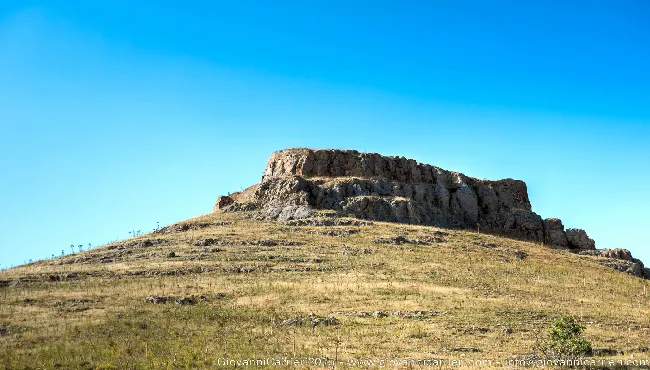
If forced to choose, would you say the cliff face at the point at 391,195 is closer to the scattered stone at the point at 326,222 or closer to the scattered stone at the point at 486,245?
the scattered stone at the point at 326,222

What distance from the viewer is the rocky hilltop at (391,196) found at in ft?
262

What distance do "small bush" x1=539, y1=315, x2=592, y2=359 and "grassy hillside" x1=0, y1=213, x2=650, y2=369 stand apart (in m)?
1.70

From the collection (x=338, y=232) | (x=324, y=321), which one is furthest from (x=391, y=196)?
(x=324, y=321)

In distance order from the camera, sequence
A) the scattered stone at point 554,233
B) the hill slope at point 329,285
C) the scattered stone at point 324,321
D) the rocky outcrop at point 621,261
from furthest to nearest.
→ the scattered stone at point 554,233 → the rocky outcrop at point 621,261 → the scattered stone at point 324,321 → the hill slope at point 329,285

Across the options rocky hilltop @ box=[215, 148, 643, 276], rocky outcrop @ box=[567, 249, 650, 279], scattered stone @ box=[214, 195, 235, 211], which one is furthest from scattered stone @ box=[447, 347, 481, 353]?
scattered stone @ box=[214, 195, 235, 211]

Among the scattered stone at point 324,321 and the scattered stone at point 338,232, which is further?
the scattered stone at point 338,232

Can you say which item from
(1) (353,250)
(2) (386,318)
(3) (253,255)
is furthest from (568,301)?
(3) (253,255)

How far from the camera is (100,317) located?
3572 cm

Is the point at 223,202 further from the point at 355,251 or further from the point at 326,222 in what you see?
the point at 355,251

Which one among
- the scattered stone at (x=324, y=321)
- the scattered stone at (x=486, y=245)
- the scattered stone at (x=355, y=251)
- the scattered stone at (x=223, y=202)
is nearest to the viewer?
the scattered stone at (x=324, y=321)

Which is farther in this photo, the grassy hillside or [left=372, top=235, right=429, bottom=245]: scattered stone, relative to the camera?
[left=372, top=235, right=429, bottom=245]: scattered stone

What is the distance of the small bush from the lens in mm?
27359

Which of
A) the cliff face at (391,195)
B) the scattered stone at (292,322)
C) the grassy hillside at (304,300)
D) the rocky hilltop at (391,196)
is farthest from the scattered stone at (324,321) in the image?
the cliff face at (391,195)

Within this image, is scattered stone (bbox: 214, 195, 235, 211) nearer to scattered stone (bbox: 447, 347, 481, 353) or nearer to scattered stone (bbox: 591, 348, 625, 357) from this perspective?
scattered stone (bbox: 447, 347, 481, 353)
